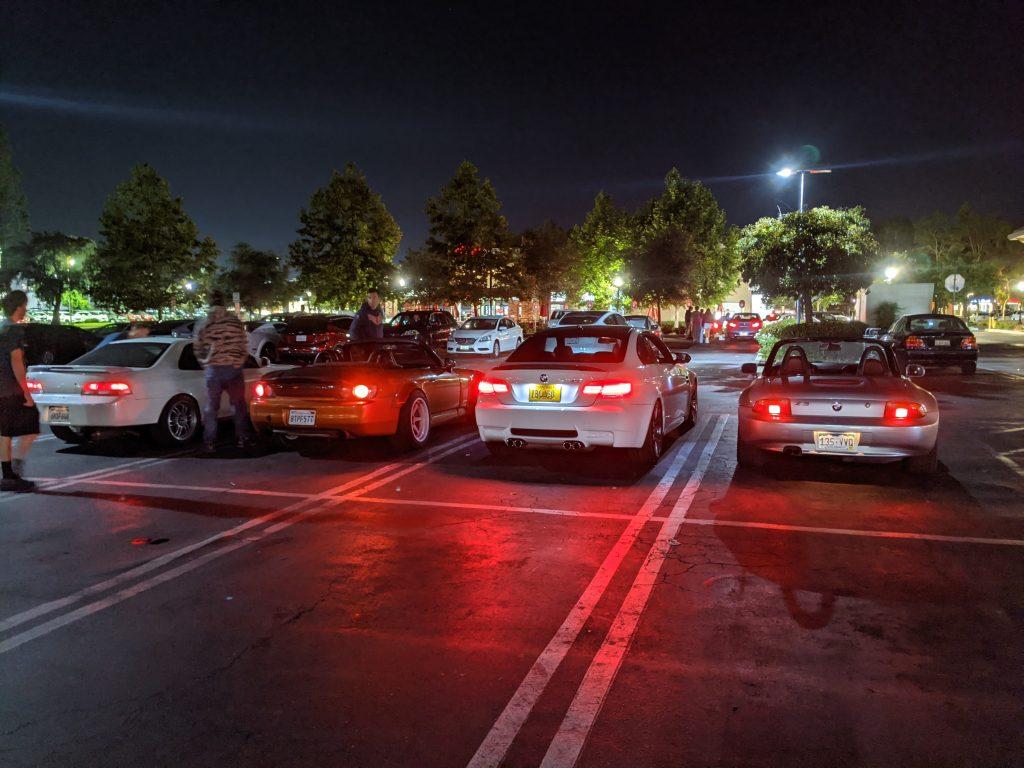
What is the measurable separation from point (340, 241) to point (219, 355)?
1523 inches

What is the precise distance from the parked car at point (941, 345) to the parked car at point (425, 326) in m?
15.4

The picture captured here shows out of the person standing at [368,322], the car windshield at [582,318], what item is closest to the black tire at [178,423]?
the person standing at [368,322]

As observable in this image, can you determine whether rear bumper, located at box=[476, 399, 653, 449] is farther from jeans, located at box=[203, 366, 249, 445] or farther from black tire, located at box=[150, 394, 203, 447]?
black tire, located at box=[150, 394, 203, 447]

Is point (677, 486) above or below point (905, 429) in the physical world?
below

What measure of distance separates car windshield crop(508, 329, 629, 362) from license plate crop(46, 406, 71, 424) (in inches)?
208

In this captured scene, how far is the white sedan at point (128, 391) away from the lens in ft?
29.6

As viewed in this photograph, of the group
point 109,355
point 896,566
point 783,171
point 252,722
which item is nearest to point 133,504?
point 109,355

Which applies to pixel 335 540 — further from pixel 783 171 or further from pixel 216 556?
pixel 783 171

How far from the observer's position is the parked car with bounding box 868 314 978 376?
18.5m

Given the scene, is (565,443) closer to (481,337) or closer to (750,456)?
(750,456)

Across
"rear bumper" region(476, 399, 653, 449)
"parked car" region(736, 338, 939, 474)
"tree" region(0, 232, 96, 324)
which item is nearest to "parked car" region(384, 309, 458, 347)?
"rear bumper" region(476, 399, 653, 449)

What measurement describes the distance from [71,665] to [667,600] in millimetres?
3196

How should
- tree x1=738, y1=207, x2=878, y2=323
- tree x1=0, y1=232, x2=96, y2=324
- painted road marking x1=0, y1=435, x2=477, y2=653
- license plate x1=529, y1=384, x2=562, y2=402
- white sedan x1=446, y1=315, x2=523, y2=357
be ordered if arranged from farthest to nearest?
tree x1=0, y1=232, x2=96, y2=324
white sedan x1=446, y1=315, x2=523, y2=357
tree x1=738, y1=207, x2=878, y2=323
license plate x1=529, y1=384, x2=562, y2=402
painted road marking x1=0, y1=435, x2=477, y2=653

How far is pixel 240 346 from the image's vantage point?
9.41 metres
